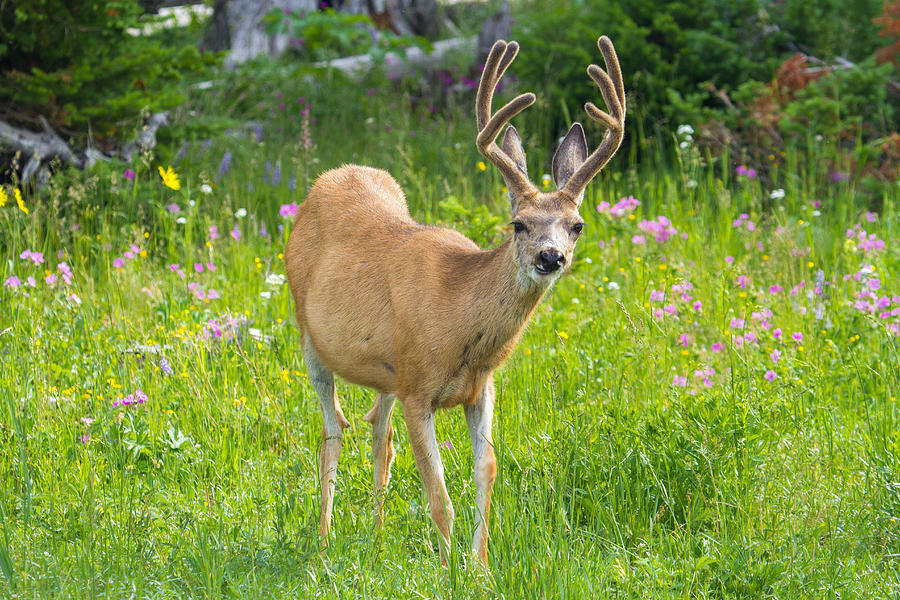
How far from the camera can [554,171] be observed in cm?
419

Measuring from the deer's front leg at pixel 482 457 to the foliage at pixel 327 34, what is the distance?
7.39 m

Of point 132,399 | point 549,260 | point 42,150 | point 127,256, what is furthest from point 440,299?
point 42,150

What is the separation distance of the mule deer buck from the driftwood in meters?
3.04

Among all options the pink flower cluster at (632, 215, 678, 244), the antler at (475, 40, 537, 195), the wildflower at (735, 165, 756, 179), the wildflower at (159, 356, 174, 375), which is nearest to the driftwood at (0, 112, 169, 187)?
the wildflower at (159, 356, 174, 375)

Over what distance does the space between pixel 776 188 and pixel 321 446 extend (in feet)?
16.7

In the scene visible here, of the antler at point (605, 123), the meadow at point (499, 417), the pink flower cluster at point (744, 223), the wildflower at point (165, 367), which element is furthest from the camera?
the pink flower cluster at point (744, 223)

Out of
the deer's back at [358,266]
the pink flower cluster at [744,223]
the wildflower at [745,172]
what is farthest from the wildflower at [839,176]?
the deer's back at [358,266]

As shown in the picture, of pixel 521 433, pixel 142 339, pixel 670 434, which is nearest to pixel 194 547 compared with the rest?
pixel 521 433

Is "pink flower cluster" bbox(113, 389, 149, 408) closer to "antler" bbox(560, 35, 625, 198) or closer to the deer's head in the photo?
the deer's head

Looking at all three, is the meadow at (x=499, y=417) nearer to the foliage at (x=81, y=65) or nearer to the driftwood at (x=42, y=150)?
the driftwood at (x=42, y=150)

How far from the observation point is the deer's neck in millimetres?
3773

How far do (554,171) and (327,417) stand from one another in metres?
1.40

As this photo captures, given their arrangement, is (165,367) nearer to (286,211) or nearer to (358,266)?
(358,266)

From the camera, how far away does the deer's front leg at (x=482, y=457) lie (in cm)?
376
